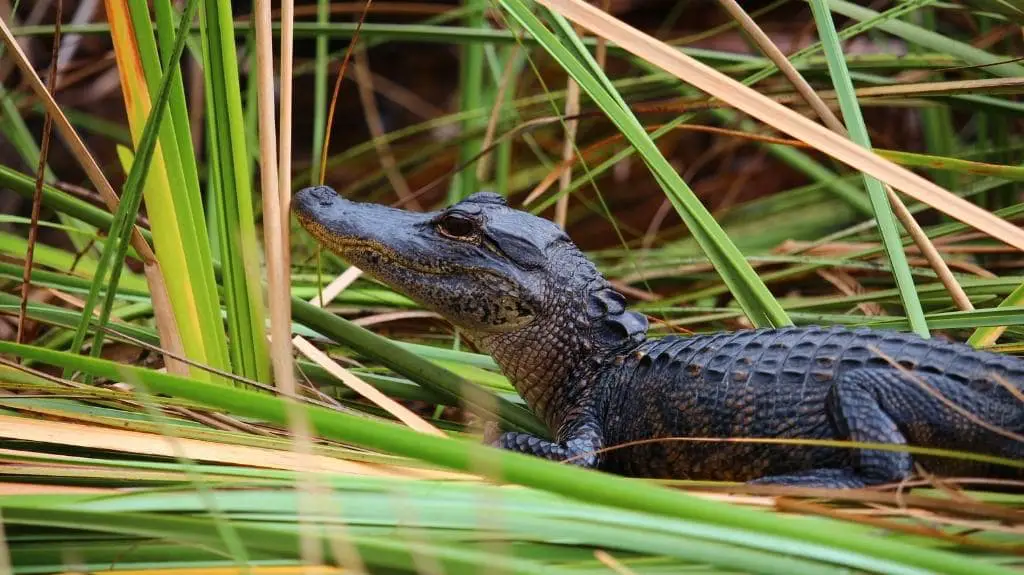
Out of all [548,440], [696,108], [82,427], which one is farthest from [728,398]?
[82,427]

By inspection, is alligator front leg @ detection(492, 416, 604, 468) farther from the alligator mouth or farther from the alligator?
the alligator mouth

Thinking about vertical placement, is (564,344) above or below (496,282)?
below

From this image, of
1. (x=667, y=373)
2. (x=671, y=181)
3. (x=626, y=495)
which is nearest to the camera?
(x=626, y=495)

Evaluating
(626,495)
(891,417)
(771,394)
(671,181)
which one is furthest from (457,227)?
(626,495)

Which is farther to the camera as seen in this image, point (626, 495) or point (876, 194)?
point (876, 194)

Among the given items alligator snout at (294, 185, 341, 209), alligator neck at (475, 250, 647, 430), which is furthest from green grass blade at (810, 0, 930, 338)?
alligator snout at (294, 185, 341, 209)

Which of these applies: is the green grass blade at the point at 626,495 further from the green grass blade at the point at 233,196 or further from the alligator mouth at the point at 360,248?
the alligator mouth at the point at 360,248

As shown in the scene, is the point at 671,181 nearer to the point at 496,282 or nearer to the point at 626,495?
the point at 496,282
